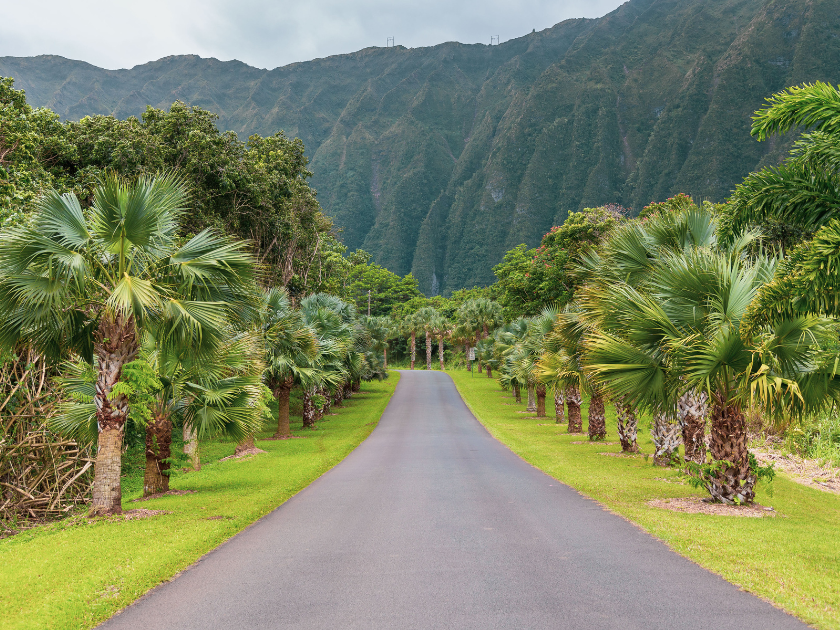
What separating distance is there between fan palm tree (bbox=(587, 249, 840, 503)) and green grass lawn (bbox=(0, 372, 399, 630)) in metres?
7.25

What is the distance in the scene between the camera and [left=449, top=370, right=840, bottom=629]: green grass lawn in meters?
5.51

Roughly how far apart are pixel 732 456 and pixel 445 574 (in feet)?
21.1

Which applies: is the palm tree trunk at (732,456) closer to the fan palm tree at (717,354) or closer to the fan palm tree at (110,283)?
the fan palm tree at (717,354)

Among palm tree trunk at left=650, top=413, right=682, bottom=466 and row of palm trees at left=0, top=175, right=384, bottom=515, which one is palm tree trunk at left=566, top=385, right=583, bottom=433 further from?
row of palm trees at left=0, top=175, right=384, bottom=515

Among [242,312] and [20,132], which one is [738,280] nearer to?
[242,312]

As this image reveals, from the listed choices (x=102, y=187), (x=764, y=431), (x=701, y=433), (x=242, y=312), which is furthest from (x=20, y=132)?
(x=764, y=431)

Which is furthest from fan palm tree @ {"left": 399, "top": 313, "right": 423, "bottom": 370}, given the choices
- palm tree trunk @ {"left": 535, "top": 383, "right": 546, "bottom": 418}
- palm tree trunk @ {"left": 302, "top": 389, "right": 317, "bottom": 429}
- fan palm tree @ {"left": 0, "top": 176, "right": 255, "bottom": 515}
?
fan palm tree @ {"left": 0, "top": 176, "right": 255, "bottom": 515}

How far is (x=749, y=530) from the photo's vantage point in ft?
26.3

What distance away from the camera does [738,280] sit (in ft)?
31.2

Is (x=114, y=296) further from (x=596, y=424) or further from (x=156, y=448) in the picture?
(x=596, y=424)

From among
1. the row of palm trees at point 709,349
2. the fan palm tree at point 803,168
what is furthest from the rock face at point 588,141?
the fan palm tree at point 803,168

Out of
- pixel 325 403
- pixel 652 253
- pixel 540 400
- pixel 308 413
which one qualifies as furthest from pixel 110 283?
pixel 540 400

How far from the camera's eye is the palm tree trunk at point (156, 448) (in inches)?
491

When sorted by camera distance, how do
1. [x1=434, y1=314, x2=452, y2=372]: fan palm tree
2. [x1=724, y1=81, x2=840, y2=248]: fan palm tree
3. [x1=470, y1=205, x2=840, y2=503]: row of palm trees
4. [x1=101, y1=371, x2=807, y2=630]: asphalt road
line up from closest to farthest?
[x1=101, y1=371, x2=807, y2=630]: asphalt road, [x1=724, y1=81, x2=840, y2=248]: fan palm tree, [x1=470, y1=205, x2=840, y2=503]: row of palm trees, [x1=434, y1=314, x2=452, y2=372]: fan palm tree
